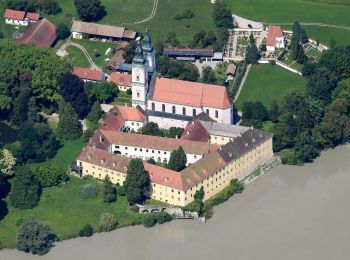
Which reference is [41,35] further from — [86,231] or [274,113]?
[86,231]

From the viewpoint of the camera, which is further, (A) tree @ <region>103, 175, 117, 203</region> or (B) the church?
(B) the church

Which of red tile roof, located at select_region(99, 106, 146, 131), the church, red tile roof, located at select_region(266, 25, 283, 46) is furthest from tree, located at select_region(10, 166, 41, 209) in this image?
red tile roof, located at select_region(266, 25, 283, 46)

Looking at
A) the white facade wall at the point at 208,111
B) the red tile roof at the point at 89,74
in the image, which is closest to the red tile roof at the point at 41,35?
the red tile roof at the point at 89,74

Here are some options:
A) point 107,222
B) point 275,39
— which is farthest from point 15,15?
point 107,222

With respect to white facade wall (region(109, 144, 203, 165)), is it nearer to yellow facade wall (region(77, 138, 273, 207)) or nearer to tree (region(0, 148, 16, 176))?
yellow facade wall (region(77, 138, 273, 207))

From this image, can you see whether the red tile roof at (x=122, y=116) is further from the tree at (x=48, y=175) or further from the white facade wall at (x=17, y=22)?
the white facade wall at (x=17, y=22)

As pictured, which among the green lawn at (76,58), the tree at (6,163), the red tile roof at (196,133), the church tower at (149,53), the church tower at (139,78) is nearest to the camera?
the tree at (6,163)
